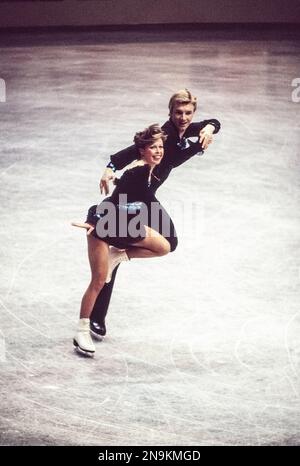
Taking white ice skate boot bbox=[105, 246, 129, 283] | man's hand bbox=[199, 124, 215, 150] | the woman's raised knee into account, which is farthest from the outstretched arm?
the woman's raised knee

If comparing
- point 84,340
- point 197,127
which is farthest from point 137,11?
point 84,340

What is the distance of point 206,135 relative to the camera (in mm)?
4816

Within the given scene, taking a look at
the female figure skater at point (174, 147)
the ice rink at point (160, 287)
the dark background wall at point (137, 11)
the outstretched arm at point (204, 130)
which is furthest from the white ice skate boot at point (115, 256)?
the dark background wall at point (137, 11)

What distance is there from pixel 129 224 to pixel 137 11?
1299 centimetres

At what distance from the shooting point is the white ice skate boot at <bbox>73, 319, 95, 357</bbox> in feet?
15.5

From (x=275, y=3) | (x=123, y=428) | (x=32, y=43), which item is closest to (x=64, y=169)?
(x=123, y=428)

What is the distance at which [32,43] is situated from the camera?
15.5m

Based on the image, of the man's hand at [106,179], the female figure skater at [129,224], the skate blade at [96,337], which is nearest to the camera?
the man's hand at [106,179]

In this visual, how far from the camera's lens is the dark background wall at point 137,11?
16.8 m

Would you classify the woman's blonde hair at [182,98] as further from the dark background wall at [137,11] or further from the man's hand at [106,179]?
the dark background wall at [137,11]

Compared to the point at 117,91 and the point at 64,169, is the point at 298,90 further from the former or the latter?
the point at 64,169

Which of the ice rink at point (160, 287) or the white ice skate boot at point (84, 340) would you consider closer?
the ice rink at point (160, 287)

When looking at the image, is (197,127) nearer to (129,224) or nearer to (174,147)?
(174,147)

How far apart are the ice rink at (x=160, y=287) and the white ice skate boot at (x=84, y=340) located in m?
0.05
